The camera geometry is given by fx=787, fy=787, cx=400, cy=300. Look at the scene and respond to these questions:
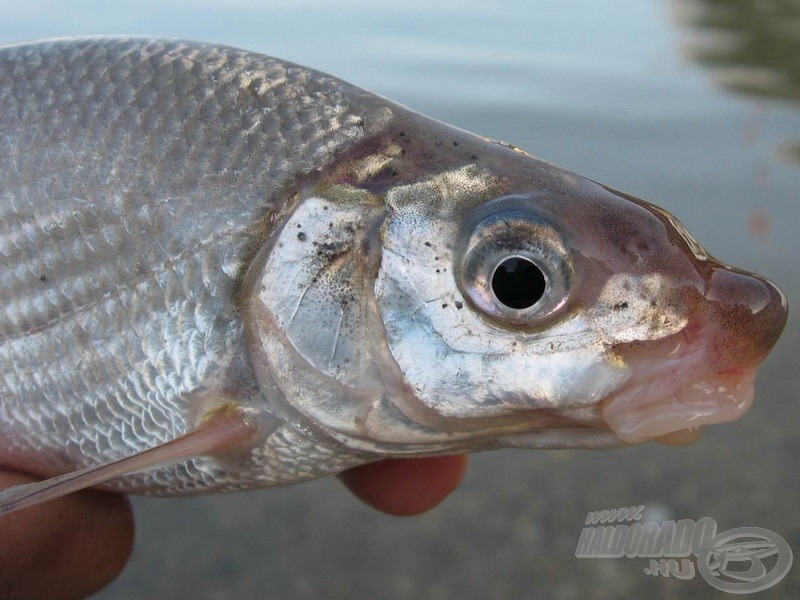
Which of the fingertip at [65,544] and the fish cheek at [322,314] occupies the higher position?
the fish cheek at [322,314]

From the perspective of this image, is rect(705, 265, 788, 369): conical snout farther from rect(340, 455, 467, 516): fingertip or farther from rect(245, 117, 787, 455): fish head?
rect(340, 455, 467, 516): fingertip

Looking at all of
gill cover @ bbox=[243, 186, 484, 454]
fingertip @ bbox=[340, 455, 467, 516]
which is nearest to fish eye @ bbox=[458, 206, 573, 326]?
gill cover @ bbox=[243, 186, 484, 454]

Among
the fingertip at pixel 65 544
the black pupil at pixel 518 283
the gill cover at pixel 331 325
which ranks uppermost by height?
the black pupil at pixel 518 283

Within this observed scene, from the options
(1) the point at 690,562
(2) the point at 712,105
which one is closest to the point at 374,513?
(1) the point at 690,562

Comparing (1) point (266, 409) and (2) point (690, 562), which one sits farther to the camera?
(2) point (690, 562)

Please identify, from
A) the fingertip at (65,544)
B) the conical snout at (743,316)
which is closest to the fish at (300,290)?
the conical snout at (743,316)

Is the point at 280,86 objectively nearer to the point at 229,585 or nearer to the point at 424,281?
the point at 424,281

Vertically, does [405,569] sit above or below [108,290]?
below

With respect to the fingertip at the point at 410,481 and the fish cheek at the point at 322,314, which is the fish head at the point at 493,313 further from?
the fingertip at the point at 410,481
